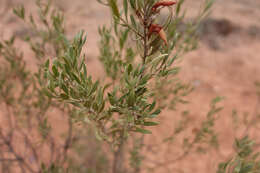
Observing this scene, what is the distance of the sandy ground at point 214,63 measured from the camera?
170 inches

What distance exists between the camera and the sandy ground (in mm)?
4328

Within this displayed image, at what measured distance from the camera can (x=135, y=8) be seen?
86 centimetres

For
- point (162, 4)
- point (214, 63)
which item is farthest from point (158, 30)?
point (214, 63)

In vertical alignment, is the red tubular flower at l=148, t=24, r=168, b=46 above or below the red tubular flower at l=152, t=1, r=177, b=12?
below

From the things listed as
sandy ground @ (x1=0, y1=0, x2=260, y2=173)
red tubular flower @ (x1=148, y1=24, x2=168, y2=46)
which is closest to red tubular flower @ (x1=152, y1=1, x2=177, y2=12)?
red tubular flower @ (x1=148, y1=24, x2=168, y2=46)

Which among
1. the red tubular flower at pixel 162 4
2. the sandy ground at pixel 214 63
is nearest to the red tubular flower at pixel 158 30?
the red tubular flower at pixel 162 4

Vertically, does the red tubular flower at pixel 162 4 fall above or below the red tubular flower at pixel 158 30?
above

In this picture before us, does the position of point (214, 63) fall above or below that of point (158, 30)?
above

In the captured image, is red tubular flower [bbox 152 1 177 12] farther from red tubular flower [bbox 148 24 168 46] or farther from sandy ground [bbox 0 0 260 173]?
sandy ground [bbox 0 0 260 173]

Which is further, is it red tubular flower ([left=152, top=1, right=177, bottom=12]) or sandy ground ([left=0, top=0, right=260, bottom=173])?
sandy ground ([left=0, top=0, right=260, bottom=173])

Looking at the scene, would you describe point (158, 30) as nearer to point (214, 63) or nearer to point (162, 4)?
point (162, 4)

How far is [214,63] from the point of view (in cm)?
626

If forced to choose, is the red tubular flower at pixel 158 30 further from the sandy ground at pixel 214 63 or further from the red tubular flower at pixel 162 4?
the sandy ground at pixel 214 63

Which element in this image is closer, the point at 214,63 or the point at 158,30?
the point at 158,30
